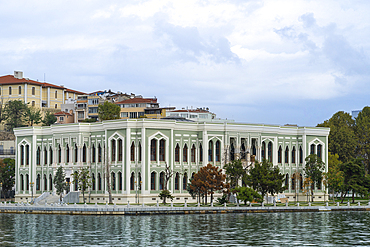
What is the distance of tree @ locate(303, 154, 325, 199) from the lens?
316ft

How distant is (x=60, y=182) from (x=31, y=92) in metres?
74.7

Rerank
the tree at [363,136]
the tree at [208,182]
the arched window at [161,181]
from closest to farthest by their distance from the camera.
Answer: the tree at [208,182] → the arched window at [161,181] → the tree at [363,136]

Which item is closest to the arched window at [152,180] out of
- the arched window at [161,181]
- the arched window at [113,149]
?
the arched window at [161,181]

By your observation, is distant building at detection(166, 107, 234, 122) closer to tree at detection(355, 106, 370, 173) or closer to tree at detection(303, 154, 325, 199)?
tree at detection(355, 106, 370, 173)

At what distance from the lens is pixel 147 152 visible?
8388cm

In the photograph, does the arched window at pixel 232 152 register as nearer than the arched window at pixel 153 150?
No

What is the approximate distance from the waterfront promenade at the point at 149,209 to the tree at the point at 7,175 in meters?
19.9

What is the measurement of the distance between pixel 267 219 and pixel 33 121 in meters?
93.4

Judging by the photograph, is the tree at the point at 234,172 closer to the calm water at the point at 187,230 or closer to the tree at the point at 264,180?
the tree at the point at 264,180

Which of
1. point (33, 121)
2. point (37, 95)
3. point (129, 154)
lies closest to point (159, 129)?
point (129, 154)

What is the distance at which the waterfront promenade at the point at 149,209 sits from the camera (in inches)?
2852

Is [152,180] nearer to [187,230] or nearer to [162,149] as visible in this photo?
[162,149]

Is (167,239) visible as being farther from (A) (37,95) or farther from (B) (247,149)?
(A) (37,95)

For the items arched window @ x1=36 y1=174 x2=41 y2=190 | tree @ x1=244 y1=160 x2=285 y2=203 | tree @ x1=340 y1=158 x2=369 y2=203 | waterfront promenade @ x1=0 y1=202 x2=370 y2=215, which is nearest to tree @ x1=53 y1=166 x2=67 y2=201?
arched window @ x1=36 y1=174 x2=41 y2=190
